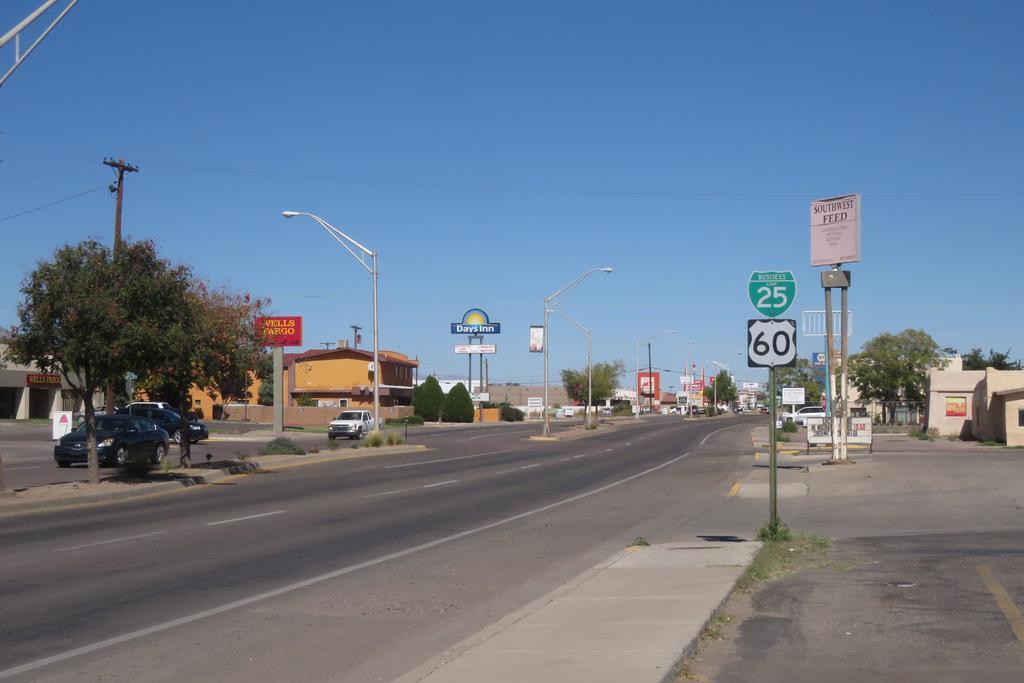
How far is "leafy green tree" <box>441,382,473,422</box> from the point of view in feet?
305

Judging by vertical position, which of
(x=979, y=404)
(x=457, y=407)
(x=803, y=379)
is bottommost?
(x=457, y=407)

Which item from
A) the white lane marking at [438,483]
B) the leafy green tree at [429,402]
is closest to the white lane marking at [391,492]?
the white lane marking at [438,483]

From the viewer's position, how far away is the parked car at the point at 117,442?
2911cm

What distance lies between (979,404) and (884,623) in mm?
41823

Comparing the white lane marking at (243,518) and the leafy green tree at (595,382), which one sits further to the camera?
the leafy green tree at (595,382)

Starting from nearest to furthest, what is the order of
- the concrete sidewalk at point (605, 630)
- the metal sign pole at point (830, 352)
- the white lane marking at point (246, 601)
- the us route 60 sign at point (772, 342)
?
1. the concrete sidewalk at point (605, 630)
2. the white lane marking at point (246, 601)
3. the us route 60 sign at point (772, 342)
4. the metal sign pole at point (830, 352)

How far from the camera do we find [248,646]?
8.56 meters

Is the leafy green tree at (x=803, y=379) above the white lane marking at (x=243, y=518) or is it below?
above

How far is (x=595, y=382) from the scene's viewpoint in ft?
484

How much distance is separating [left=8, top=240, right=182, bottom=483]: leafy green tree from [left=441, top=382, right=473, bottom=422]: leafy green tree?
69.7 m

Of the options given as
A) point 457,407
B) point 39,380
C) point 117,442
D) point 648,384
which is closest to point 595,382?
point 648,384

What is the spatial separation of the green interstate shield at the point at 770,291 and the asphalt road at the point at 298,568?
3.89m

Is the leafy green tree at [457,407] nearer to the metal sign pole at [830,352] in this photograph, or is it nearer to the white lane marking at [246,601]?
the metal sign pole at [830,352]

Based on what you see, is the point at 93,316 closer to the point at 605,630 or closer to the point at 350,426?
the point at 605,630
